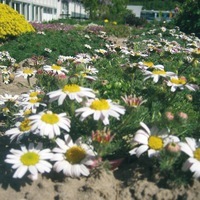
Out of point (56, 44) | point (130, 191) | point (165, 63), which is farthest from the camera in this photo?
point (56, 44)

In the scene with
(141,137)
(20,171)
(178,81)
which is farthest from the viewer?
(178,81)

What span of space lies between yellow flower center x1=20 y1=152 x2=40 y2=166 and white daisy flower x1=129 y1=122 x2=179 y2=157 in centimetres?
63

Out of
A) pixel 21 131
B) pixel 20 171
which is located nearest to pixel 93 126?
pixel 21 131

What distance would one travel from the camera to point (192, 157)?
7.45 ft

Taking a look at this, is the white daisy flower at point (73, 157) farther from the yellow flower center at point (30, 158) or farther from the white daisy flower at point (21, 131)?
the white daisy flower at point (21, 131)

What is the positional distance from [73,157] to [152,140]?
1.71ft

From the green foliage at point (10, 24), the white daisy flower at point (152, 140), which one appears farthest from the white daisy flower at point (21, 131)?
the green foliage at point (10, 24)

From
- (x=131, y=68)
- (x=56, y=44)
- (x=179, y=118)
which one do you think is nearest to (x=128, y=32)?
(x=56, y=44)

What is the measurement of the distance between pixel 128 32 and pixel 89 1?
48.2 ft

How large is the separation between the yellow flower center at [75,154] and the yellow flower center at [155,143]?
435 millimetres

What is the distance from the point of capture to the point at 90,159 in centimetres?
235

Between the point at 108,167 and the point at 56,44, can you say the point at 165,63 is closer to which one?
the point at 108,167

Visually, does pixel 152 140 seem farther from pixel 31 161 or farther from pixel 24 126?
pixel 24 126

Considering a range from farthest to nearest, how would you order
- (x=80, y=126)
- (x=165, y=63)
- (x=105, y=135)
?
(x=165, y=63)
(x=80, y=126)
(x=105, y=135)
